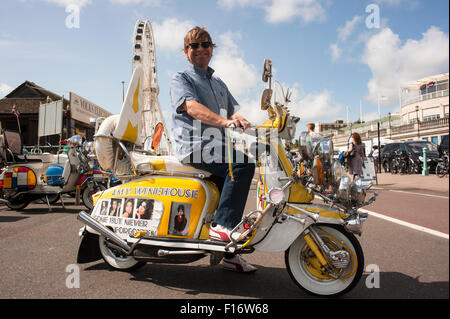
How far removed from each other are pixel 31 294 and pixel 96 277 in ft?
1.85

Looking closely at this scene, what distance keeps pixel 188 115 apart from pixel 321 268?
1610 mm

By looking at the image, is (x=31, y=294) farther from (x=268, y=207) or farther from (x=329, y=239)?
(x=329, y=239)

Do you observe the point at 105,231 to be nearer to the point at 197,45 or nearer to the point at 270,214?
the point at 270,214

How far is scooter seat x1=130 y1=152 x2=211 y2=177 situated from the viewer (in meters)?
2.92

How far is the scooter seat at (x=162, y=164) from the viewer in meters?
2.92

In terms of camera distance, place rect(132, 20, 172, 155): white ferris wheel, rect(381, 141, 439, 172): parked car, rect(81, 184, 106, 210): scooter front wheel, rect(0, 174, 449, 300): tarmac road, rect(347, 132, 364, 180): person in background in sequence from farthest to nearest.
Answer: rect(132, 20, 172, 155): white ferris wheel, rect(381, 141, 439, 172): parked car, rect(347, 132, 364, 180): person in background, rect(81, 184, 106, 210): scooter front wheel, rect(0, 174, 449, 300): tarmac road

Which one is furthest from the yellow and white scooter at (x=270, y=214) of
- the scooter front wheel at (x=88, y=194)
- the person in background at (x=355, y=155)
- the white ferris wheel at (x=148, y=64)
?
the white ferris wheel at (x=148, y=64)

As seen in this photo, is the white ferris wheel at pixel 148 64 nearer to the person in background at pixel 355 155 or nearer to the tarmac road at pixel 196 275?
the person in background at pixel 355 155

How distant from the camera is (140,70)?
3230 mm

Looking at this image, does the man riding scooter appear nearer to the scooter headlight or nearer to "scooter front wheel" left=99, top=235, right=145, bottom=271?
"scooter front wheel" left=99, top=235, right=145, bottom=271

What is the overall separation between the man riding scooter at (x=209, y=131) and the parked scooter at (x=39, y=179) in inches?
205

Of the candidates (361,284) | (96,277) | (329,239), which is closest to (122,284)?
(96,277)

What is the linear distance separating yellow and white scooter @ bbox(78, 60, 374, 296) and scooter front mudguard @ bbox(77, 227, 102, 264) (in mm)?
296

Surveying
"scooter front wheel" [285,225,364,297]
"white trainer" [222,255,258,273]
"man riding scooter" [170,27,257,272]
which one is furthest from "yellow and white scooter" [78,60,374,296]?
"white trainer" [222,255,258,273]
